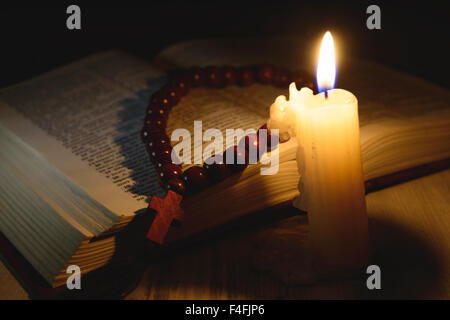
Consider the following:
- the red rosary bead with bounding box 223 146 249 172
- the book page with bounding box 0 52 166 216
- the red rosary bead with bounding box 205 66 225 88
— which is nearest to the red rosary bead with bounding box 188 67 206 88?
the red rosary bead with bounding box 205 66 225 88

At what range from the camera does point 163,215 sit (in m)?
0.95

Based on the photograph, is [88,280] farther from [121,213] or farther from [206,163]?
[206,163]

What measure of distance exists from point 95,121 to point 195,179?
0.51 m

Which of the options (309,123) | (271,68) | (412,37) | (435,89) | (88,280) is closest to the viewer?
(309,123)

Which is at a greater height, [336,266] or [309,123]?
[309,123]

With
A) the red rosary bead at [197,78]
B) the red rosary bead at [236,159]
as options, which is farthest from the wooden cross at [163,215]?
the red rosary bead at [197,78]

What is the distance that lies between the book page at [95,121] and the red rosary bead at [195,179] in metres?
0.07

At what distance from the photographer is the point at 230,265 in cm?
102

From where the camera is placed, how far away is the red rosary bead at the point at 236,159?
1.06 m

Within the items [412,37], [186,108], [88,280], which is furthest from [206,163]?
[412,37]

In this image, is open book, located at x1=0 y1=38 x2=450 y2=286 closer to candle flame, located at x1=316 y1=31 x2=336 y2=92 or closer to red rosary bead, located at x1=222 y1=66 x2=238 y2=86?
red rosary bead, located at x1=222 y1=66 x2=238 y2=86

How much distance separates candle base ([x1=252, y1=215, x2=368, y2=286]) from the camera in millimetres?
973

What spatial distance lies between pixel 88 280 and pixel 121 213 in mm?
149

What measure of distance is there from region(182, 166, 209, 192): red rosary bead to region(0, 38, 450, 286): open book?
2cm
